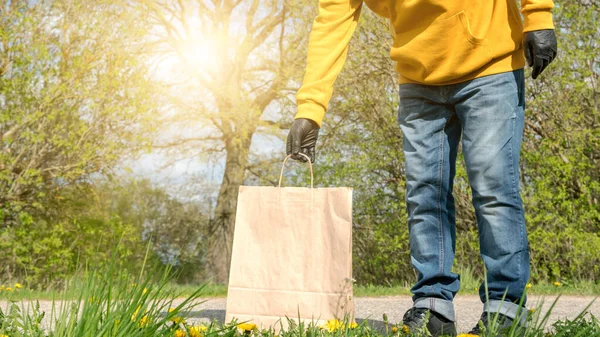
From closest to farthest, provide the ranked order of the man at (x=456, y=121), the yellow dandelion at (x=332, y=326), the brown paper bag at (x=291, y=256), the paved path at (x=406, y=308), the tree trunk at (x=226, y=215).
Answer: the yellow dandelion at (x=332, y=326) < the brown paper bag at (x=291, y=256) < the man at (x=456, y=121) < the paved path at (x=406, y=308) < the tree trunk at (x=226, y=215)

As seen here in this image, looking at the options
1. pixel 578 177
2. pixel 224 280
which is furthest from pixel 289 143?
pixel 224 280

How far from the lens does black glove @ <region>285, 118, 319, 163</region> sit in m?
2.39

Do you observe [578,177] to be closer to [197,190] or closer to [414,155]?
[414,155]

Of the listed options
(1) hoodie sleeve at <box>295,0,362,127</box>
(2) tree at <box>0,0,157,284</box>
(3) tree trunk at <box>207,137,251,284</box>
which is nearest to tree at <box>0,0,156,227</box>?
Answer: (2) tree at <box>0,0,157,284</box>

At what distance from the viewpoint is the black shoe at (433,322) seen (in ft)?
7.20

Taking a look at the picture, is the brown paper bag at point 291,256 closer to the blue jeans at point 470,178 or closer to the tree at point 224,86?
the blue jeans at point 470,178

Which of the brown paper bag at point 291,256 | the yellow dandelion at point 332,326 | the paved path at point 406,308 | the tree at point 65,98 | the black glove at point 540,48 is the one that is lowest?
the paved path at point 406,308

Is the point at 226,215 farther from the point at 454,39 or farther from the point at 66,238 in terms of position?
the point at 454,39

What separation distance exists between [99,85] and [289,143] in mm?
6448

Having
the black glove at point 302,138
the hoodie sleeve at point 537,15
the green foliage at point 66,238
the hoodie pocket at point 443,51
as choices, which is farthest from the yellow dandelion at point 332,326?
the green foliage at point 66,238

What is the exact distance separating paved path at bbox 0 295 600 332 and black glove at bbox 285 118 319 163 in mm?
910

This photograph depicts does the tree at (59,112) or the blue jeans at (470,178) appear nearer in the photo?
the blue jeans at (470,178)

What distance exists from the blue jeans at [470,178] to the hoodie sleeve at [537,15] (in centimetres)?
19

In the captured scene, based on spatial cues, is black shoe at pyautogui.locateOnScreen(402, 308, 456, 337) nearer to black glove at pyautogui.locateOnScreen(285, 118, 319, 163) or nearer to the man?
the man
